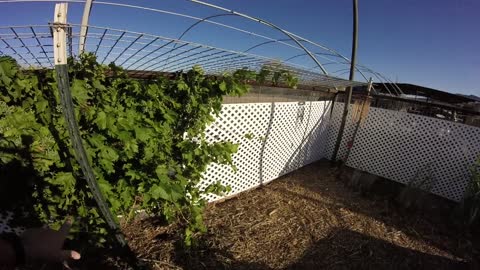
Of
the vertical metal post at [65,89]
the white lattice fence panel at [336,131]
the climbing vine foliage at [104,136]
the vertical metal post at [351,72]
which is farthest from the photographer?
the white lattice fence panel at [336,131]

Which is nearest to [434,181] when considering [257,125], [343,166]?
[343,166]

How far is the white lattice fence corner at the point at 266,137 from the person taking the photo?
389 centimetres

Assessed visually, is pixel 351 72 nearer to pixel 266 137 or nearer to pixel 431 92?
pixel 266 137

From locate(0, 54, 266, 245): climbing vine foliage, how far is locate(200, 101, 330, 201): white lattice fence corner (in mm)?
688

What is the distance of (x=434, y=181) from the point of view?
5.51m

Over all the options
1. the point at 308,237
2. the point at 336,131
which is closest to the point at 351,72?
the point at 336,131

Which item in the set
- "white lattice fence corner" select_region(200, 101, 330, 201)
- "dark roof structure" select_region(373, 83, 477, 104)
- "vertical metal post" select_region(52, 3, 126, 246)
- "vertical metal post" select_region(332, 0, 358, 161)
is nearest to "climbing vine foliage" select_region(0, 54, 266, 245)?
"vertical metal post" select_region(52, 3, 126, 246)

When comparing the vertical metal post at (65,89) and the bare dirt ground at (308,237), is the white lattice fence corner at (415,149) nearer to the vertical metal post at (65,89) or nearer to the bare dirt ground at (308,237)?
the bare dirt ground at (308,237)

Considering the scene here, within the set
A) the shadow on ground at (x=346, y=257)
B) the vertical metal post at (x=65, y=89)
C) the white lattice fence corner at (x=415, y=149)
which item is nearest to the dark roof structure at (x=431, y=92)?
the white lattice fence corner at (x=415, y=149)

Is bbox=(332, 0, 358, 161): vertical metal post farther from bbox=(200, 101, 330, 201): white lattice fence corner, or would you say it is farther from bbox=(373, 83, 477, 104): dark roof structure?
bbox=(373, 83, 477, 104): dark roof structure

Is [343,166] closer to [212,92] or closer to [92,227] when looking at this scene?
[212,92]

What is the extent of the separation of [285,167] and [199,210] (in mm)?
3028

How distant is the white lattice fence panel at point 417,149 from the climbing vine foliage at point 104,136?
493 centimetres

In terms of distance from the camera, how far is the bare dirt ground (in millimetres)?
2918
